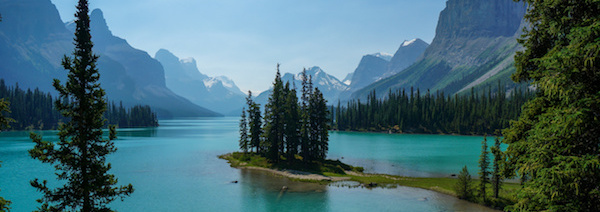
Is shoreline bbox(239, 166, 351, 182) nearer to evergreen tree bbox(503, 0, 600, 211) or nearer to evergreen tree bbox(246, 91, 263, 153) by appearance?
evergreen tree bbox(246, 91, 263, 153)

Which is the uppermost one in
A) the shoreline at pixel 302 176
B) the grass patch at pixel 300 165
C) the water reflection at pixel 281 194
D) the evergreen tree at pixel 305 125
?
the evergreen tree at pixel 305 125

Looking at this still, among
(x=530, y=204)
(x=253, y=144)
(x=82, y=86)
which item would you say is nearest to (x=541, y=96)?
(x=530, y=204)

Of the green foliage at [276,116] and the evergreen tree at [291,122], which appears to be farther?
the green foliage at [276,116]

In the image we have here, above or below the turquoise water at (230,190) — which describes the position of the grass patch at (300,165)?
above

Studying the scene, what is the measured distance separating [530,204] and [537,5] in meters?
8.71

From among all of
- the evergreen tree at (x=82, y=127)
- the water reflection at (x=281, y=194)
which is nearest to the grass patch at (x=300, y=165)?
the water reflection at (x=281, y=194)

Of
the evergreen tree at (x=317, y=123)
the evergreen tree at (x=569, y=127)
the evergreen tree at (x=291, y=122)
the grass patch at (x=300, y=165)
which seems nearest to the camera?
the evergreen tree at (x=569, y=127)

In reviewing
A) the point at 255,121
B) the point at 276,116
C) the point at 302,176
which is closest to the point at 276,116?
the point at 276,116

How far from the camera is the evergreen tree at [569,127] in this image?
11.8 m

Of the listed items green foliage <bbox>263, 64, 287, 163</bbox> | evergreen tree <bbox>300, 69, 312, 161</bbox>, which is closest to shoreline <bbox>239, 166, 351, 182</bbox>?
evergreen tree <bbox>300, 69, 312, 161</bbox>

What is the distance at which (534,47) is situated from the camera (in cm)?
1556

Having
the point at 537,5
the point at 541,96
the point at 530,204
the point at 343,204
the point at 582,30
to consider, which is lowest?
the point at 343,204

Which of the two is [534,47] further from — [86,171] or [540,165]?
[86,171]

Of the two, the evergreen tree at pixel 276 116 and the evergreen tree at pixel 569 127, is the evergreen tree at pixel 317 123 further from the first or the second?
the evergreen tree at pixel 569 127
